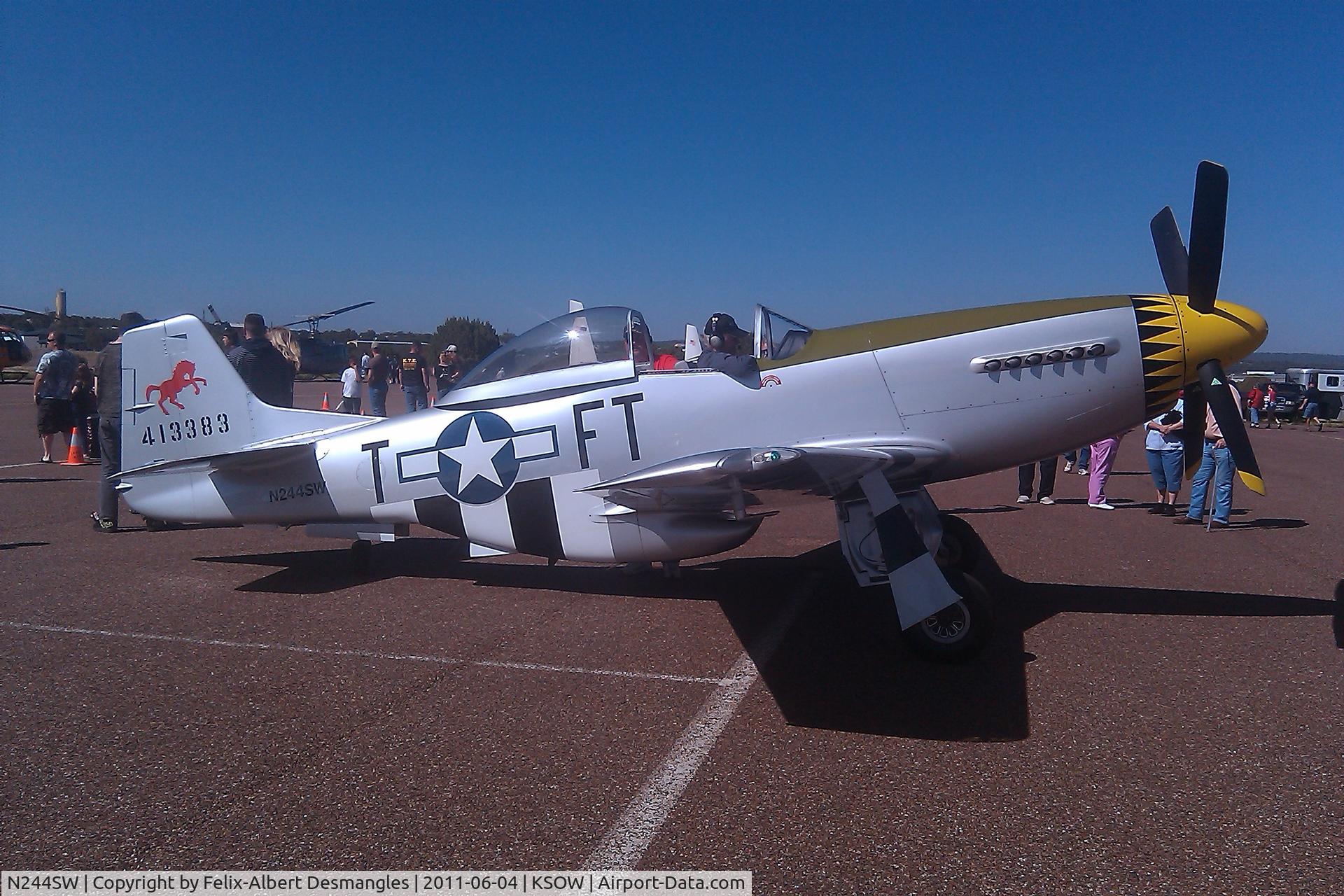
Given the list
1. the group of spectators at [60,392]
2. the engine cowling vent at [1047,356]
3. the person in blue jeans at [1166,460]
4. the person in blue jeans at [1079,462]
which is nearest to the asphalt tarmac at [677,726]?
the engine cowling vent at [1047,356]

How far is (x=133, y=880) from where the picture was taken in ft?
8.60

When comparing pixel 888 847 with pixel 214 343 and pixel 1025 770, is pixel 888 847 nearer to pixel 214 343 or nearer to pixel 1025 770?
pixel 1025 770

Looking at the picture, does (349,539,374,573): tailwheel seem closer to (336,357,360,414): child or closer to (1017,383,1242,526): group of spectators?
(1017,383,1242,526): group of spectators

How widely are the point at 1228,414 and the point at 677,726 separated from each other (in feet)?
13.3

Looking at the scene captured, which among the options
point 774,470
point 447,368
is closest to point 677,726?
point 774,470

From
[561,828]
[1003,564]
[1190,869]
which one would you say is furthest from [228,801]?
[1003,564]

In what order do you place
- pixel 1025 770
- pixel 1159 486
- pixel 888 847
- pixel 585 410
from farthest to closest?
pixel 1159 486 → pixel 585 410 → pixel 1025 770 → pixel 888 847

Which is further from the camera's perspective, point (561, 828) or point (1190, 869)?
point (561, 828)

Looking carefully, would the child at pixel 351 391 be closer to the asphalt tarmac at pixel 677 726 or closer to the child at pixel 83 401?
the child at pixel 83 401

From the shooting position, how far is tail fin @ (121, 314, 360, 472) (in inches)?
253

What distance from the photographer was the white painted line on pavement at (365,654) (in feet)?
14.4

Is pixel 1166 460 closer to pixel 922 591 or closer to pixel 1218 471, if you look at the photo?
pixel 1218 471

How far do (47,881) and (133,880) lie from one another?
0.89 ft

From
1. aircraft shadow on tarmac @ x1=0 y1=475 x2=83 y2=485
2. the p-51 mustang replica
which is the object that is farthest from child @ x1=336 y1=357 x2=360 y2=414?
the p-51 mustang replica
